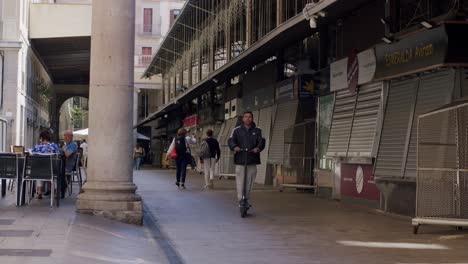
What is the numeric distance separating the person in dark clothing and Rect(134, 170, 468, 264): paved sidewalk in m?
0.71

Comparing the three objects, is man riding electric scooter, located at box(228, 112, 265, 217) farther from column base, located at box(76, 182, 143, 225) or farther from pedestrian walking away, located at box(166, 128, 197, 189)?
pedestrian walking away, located at box(166, 128, 197, 189)

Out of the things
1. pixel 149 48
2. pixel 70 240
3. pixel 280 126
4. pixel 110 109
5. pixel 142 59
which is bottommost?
pixel 70 240

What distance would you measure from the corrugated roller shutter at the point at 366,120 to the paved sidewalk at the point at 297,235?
1213 millimetres

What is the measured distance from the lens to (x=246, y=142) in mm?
12719

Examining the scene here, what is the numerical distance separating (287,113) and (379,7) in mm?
6131

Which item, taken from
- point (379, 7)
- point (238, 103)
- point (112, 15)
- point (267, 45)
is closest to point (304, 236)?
point (112, 15)

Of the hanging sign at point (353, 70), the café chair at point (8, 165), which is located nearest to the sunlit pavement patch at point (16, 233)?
the café chair at point (8, 165)

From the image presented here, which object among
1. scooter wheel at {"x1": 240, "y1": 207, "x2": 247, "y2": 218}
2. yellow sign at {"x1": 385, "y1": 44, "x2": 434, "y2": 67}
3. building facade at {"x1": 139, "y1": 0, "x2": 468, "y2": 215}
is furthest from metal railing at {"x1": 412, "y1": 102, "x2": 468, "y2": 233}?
scooter wheel at {"x1": 240, "y1": 207, "x2": 247, "y2": 218}

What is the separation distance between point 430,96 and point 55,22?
112 feet

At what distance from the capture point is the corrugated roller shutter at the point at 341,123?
15359mm

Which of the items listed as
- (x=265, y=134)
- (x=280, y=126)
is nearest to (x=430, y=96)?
(x=280, y=126)

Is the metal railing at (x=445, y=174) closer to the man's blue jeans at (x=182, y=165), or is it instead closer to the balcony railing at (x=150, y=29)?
Answer: the man's blue jeans at (x=182, y=165)

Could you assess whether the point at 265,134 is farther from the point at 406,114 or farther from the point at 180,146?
the point at 406,114

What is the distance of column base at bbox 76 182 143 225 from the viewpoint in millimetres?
10555
